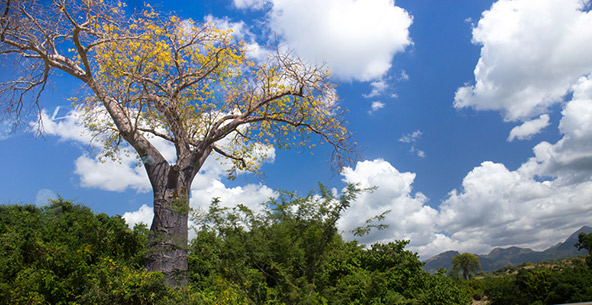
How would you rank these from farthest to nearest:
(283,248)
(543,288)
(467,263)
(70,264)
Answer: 1. (467,263)
2. (543,288)
3. (70,264)
4. (283,248)

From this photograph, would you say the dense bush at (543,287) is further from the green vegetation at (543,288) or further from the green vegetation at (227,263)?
the green vegetation at (227,263)

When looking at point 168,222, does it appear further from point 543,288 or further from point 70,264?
point 543,288

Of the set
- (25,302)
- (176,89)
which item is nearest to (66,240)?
(25,302)

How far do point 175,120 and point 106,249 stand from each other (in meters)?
3.25

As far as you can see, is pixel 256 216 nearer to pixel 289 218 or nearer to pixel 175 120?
pixel 289 218

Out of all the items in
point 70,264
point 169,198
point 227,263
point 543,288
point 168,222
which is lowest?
point 543,288

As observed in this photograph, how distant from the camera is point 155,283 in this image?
574 cm

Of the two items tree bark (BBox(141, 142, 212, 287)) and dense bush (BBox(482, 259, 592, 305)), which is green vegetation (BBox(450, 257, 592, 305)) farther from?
tree bark (BBox(141, 142, 212, 287))

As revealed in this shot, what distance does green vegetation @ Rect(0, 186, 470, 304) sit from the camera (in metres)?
4.08

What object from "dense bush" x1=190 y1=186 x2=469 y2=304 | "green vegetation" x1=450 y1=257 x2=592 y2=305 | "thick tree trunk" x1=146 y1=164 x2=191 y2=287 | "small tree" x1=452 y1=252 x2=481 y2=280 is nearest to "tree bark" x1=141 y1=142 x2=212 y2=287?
"thick tree trunk" x1=146 y1=164 x2=191 y2=287

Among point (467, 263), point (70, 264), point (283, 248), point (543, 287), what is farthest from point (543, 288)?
point (467, 263)

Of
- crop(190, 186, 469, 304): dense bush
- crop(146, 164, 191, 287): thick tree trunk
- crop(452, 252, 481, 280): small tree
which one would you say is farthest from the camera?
crop(452, 252, 481, 280): small tree

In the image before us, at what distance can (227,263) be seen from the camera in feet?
13.5

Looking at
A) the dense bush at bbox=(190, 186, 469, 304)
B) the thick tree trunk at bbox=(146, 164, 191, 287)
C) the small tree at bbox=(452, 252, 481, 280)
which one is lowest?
the small tree at bbox=(452, 252, 481, 280)
